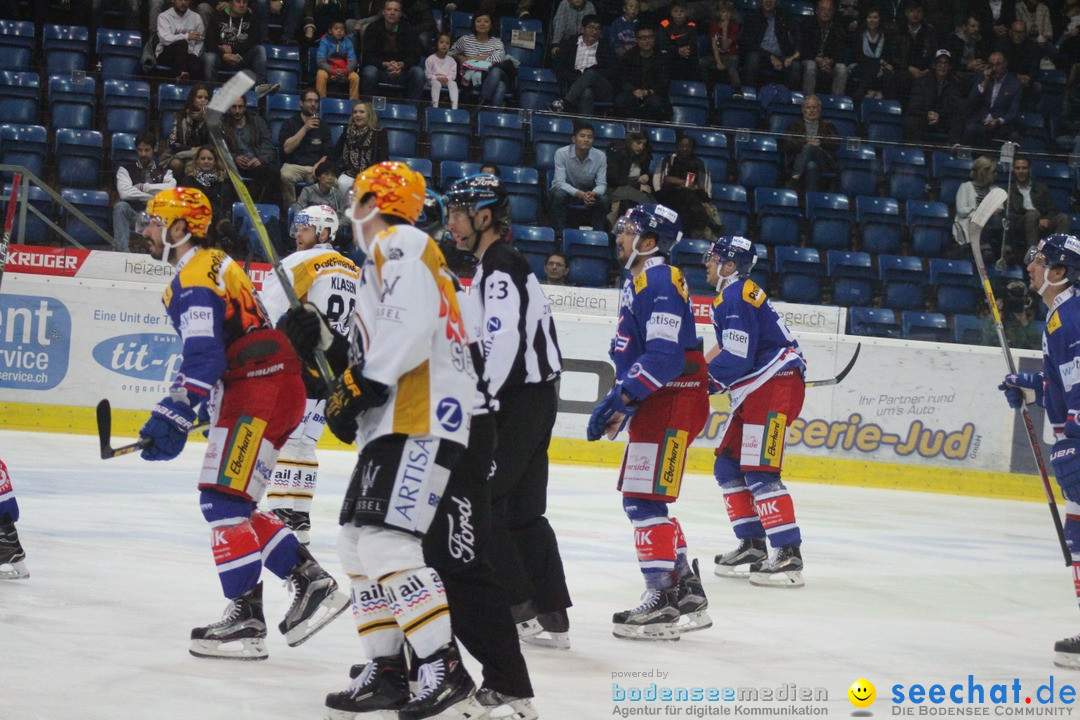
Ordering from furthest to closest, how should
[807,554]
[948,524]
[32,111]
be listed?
[32,111] < [948,524] < [807,554]

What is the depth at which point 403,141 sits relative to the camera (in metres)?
11.9

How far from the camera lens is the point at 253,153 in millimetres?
11359

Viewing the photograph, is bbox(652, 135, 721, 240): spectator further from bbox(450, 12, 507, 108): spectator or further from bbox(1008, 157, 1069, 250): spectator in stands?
bbox(1008, 157, 1069, 250): spectator in stands

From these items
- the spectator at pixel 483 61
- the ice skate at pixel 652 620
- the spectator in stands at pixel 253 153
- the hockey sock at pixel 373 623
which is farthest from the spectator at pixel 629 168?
the hockey sock at pixel 373 623

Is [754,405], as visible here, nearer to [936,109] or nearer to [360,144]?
[360,144]

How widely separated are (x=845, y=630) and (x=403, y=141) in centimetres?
749

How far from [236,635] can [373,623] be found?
96cm

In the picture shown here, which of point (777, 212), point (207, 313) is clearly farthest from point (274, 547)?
point (777, 212)

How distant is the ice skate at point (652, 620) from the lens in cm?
516

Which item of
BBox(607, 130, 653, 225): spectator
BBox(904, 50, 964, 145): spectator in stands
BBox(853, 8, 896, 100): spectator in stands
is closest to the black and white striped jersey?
BBox(607, 130, 653, 225): spectator

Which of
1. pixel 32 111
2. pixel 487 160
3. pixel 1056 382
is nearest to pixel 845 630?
pixel 1056 382

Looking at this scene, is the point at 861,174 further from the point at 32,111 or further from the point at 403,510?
the point at 403,510

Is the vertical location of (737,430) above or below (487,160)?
below

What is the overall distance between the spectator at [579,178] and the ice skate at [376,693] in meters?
8.67
